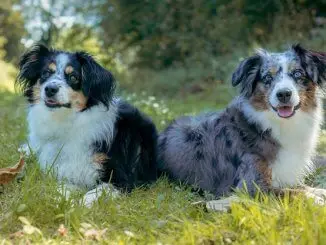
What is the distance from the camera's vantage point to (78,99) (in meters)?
4.70

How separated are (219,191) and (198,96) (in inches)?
368

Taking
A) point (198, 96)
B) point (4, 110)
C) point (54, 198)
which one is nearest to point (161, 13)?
point (198, 96)

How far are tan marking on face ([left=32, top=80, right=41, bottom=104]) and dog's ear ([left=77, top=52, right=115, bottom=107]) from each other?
1.50 feet

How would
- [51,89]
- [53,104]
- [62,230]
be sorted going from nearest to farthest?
[62,230] → [51,89] → [53,104]

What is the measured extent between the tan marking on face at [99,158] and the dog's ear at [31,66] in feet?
3.27

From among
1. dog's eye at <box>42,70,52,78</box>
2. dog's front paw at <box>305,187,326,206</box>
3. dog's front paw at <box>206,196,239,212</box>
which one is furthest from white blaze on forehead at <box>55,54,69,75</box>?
dog's front paw at <box>305,187,326,206</box>

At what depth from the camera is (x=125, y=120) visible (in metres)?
5.14

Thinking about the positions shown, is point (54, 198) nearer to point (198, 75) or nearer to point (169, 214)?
point (169, 214)

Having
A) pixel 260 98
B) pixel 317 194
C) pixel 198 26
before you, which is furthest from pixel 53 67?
pixel 198 26

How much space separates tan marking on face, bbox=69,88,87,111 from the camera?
464 cm

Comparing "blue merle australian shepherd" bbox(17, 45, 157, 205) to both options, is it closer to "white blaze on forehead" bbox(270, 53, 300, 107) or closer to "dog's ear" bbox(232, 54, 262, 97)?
"dog's ear" bbox(232, 54, 262, 97)

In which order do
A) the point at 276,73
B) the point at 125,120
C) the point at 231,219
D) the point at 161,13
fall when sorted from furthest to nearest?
1. the point at 161,13
2. the point at 125,120
3. the point at 276,73
4. the point at 231,219

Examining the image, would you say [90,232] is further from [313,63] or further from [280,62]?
[313,63]

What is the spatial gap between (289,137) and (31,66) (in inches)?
102
